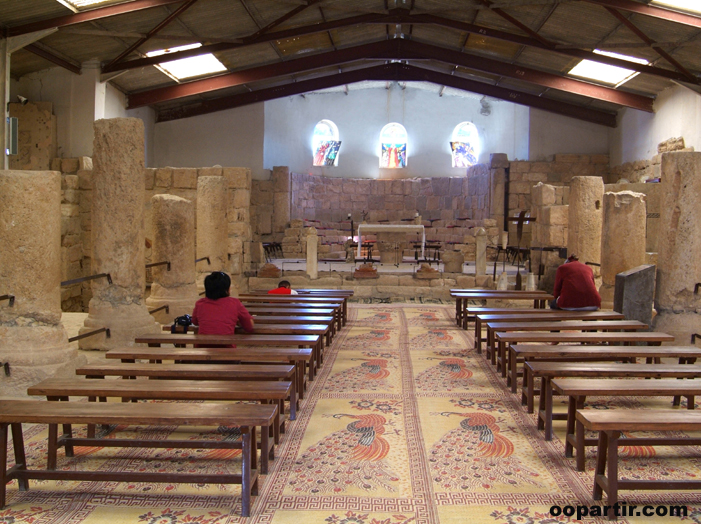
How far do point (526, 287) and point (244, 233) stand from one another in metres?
5.08

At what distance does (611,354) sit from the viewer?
4.25m

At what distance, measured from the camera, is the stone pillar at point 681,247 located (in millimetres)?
5734

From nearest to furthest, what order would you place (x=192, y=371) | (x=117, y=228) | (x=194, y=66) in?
(x=192, y=371)
(x=117, y=228)
(x=194, y=66)

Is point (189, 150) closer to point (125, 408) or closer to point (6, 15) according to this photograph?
point (6, 15)

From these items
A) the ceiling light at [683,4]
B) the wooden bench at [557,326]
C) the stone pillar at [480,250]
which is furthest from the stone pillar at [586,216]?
the stone pillar at [480,250]

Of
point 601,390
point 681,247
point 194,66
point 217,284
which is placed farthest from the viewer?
point 194,66

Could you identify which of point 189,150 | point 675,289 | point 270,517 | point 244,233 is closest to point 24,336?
point 270,517

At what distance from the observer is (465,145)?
21047 millimetres

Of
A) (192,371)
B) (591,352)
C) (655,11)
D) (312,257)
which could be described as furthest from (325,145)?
(192,371)

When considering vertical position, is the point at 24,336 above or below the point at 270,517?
above

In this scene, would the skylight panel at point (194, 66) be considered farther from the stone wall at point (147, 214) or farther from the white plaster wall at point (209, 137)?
the stone wall at point (147, 214)

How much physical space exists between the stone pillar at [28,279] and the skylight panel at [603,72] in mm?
11925

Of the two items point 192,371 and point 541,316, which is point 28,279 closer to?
point 192,371

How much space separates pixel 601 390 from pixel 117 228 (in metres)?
4.45
